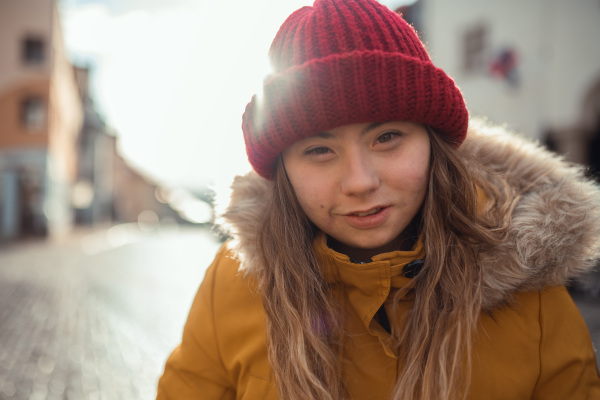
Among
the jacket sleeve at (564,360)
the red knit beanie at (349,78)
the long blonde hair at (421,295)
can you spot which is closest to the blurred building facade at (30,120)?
the long blonde hair at (421,295)

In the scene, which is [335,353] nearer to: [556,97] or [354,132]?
[354,132]

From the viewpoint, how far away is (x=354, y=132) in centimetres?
143

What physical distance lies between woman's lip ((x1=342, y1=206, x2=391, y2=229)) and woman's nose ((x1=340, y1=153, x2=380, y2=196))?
0.08 meters

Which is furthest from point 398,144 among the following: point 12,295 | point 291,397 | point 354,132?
point 12,295

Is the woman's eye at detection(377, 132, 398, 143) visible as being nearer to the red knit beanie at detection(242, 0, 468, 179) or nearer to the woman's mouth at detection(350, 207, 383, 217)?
the red knit beanie at detection(242, 0, 468, 179)

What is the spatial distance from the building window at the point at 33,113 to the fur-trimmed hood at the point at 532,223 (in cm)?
2135

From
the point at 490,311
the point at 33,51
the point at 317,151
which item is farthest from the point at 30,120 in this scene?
the point at 490,311

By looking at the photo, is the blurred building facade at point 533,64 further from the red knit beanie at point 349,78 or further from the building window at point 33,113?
the building window at point 33,113

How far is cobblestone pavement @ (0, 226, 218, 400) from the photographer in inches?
149

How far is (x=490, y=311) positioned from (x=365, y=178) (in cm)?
58

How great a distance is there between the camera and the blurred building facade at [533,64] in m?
9.35

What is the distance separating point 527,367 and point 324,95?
39.6 inches

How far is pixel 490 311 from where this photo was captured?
1.46m

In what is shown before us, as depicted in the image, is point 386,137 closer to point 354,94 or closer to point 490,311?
point 354,94
